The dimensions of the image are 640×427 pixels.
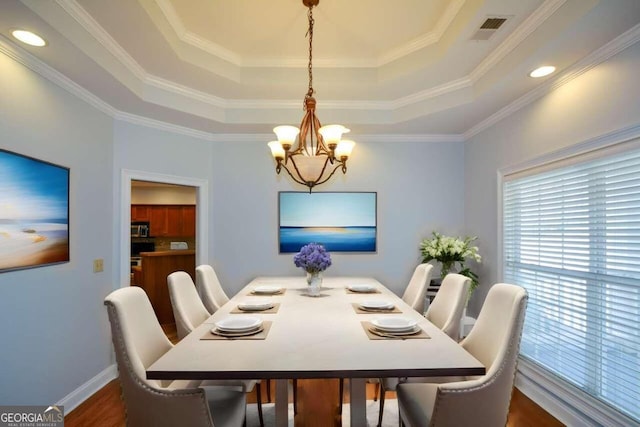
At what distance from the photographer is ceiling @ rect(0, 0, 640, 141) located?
2.06 meters

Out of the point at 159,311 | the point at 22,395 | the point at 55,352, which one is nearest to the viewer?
the point at 22,395

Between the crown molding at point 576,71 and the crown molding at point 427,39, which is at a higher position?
the crown molding at point 427,39

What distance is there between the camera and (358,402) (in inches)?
71.1

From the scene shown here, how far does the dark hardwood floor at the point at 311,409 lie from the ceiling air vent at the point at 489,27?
8.25ft

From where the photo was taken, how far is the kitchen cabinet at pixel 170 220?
308 inches

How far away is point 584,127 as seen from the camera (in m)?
2.35

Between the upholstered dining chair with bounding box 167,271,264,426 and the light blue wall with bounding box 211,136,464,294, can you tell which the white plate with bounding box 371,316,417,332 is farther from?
the light blue wall with bounding box 211,136,464,294

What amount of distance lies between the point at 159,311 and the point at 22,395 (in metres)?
2.79

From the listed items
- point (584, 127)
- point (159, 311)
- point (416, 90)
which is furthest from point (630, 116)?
point (159, 311)

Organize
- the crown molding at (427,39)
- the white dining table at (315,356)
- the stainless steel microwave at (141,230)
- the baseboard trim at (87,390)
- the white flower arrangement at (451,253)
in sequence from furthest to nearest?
the stainless steel microwave at (141,230) → the white flower arrangement at (451,253) → the baseboard trim at (87,390) → the crown molding at (427,39) → the white dining table at (315,356)

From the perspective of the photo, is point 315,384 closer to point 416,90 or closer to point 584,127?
point 584,127

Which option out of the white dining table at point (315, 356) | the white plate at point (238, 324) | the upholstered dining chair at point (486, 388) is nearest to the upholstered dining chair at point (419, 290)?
the white dining table at point (315, 356)

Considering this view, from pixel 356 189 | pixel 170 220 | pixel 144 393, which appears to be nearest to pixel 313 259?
pixel 144 393
